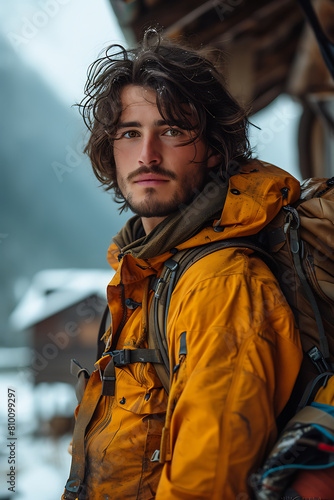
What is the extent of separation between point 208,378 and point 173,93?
3.47 ft

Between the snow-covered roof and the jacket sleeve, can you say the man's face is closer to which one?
the jacket sleeve

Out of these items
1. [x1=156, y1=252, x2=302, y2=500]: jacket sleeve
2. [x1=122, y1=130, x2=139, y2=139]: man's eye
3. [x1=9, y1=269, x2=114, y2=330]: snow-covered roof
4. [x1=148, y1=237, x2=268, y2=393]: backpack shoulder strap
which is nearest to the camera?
[x1=156, y1=252, x2=302, y2=500]: jacket sleeve

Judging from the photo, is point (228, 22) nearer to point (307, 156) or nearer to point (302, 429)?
point (307, 156)

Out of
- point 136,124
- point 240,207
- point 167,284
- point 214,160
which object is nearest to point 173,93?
point 136,124

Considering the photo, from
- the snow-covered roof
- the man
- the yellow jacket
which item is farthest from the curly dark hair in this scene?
the snow-covered roof

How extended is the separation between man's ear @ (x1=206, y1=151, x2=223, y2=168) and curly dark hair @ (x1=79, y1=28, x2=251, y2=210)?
15 millimetres

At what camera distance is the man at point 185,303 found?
104 centimetres

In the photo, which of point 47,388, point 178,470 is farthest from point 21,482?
point 178,470

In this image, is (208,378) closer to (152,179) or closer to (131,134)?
(152,179)

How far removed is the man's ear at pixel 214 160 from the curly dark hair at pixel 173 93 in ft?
0.05

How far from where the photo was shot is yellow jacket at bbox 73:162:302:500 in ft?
3.34

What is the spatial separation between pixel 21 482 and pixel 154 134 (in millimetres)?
5632

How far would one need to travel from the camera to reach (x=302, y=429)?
1.05m

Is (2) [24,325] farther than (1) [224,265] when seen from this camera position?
Yes
